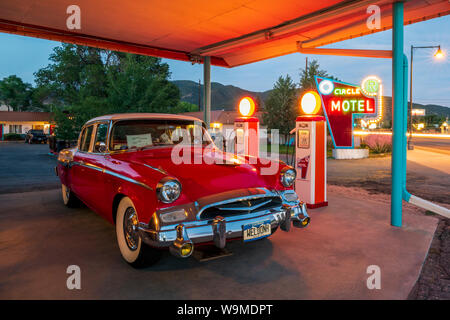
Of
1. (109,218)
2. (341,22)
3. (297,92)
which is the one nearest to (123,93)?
(341,22)

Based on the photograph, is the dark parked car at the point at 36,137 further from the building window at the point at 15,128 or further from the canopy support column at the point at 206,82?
the canopy support column at the point at 206,82

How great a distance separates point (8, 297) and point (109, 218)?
1352mm

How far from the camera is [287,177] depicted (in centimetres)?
419

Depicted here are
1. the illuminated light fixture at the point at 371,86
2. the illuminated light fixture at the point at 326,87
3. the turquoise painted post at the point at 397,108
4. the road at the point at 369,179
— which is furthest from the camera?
the illuminated light fixture at the point at 326,87

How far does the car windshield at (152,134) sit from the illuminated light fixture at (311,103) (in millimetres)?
2292

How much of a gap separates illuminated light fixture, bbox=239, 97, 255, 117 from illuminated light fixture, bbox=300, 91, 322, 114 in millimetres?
1428

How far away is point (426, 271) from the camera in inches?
146

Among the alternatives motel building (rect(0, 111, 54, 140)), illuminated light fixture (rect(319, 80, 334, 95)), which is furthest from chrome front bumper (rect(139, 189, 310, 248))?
motel building (rect(0, 111, 54, 140))

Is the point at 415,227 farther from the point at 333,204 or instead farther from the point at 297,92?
the point at 297,92

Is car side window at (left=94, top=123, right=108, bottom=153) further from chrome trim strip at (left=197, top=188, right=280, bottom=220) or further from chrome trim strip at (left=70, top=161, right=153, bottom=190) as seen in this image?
chrome trim strip at (left=197, top=188, right=280, bottom=220)

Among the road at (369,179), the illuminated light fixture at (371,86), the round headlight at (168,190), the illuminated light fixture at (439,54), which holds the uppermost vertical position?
the illuminated light fixture at (439,54)

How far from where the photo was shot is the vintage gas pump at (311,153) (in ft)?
20.9

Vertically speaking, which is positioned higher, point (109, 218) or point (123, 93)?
point (123, 93)

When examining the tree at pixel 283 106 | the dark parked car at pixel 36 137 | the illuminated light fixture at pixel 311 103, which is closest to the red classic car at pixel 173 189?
the illuminated light fixture at pixel 311 103
